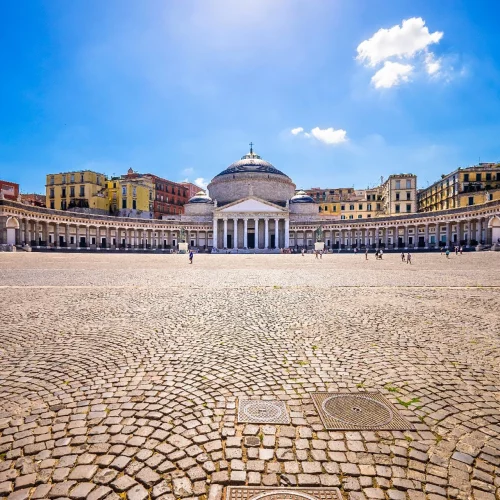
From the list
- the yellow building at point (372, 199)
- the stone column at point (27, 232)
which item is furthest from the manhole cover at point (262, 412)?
the yellow building at point (372, 199)

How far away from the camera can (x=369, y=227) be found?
217 ft

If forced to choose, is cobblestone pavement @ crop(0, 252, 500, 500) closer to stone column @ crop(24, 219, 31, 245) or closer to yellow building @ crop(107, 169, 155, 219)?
stone column @ crop(24, 219, 31, 245)

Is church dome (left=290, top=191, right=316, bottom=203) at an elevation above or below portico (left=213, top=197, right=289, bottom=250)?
above

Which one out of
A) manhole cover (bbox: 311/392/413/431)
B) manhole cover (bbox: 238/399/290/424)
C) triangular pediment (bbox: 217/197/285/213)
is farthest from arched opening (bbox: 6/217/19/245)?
manhole cover (bbox: 311/392/413/431)

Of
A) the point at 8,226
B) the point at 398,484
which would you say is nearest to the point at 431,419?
the point at 398,484

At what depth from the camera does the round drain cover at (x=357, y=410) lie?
126 inches

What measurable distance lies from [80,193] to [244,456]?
72.8 metres

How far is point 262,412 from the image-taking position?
3.34 metres

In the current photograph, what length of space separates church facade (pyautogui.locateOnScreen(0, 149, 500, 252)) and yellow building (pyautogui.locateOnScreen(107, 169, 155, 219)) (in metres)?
5.42

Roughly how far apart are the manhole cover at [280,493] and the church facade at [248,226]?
51396 mm

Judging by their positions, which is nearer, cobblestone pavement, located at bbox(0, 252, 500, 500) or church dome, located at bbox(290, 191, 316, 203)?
cobblestone pavement, located at bbox(0, 252, 500, 500)

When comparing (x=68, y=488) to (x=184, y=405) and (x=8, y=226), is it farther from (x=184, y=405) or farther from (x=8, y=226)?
(x=8, y=226)

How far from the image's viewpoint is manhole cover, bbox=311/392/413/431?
312cm

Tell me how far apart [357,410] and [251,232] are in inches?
2752
